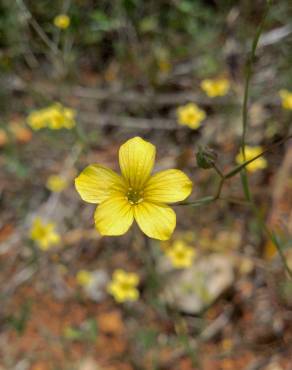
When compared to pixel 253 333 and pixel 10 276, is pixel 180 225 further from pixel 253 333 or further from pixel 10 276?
pixel 10 276

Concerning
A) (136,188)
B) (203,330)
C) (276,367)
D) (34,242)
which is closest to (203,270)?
(203,330)

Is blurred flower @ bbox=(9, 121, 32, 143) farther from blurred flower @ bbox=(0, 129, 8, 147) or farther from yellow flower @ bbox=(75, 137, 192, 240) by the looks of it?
yellow flower @ bbox=(75, 137, 192, 240)

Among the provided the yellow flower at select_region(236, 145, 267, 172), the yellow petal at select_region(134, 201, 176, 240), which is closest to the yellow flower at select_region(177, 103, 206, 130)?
the yellow flower at select_region(236, 145, 267, 172)

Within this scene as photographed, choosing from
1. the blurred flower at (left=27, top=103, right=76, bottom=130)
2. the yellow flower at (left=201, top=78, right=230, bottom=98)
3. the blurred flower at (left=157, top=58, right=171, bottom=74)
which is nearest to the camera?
the blurred flower at (left=27, top=103, right=76, bottom=130)

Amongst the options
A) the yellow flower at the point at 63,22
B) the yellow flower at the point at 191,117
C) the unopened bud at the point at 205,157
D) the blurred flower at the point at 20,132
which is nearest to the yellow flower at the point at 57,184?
the blurred flower at the point at 20,132

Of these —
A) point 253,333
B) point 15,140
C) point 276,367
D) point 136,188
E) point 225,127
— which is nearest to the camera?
point 136,188

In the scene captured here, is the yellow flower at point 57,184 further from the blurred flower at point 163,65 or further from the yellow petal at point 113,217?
the yellow petal at point 113,217

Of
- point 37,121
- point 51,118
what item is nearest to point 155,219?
point 51,118

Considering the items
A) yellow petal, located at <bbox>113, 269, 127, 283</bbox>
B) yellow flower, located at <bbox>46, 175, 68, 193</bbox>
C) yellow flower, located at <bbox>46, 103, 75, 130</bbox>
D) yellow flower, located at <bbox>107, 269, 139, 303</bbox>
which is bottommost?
yellow flower, located at <bbox>107, 269, 139, 303</bbox>
